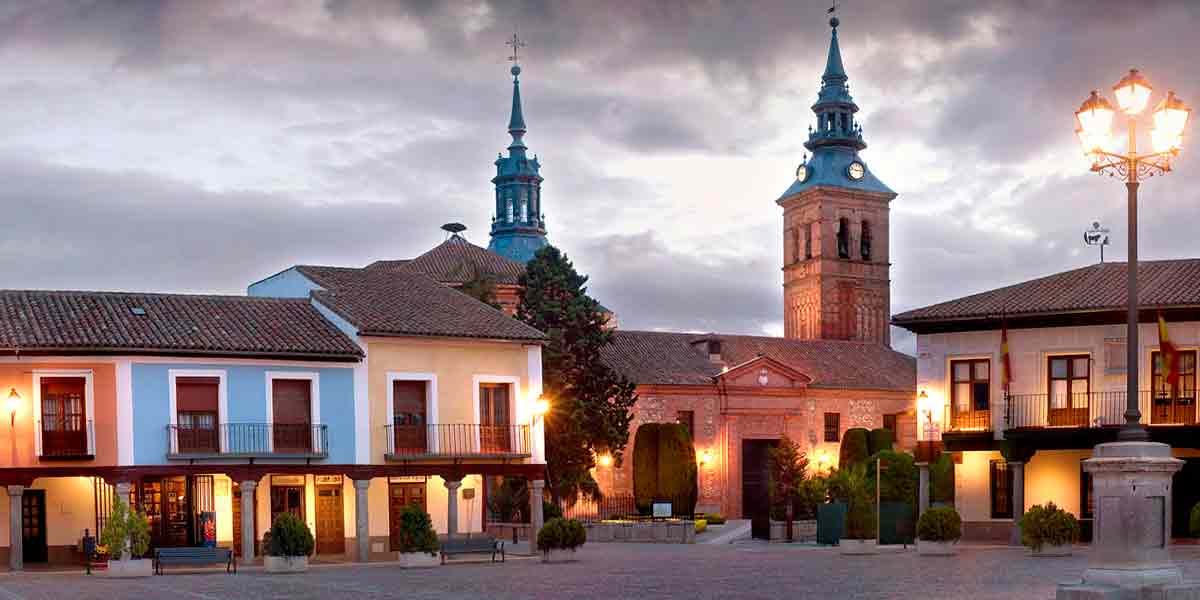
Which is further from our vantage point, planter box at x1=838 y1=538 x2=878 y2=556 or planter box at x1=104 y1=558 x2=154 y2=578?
planter box at x1=838 y1=538 x2=878 y2=556

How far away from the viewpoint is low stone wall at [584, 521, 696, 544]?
45.2 m

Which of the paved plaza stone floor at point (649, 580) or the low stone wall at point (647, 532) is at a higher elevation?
the low stone wall at point (647, 532)

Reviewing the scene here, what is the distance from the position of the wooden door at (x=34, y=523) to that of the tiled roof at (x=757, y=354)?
2683 cm

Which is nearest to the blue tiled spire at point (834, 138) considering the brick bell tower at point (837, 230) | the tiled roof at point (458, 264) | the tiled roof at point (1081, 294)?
the brick bell tower at point (837, 230)

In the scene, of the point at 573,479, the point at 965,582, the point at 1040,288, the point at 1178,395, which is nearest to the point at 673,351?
the point at 573,479

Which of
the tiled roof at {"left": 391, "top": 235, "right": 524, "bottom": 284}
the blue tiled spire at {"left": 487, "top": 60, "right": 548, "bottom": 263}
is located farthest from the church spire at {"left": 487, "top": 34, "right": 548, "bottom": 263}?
the tiled roof at {"left": 391, "top": 235, "right": 524, "bottom": 284}

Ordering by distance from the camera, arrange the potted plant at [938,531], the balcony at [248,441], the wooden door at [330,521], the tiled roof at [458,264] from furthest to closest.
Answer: the tiled roof at [458,264]
the wooden door at [330,521]
the balcony at [248,441]
the potted plant at [938,531]

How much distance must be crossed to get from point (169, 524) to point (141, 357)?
15.0 feet

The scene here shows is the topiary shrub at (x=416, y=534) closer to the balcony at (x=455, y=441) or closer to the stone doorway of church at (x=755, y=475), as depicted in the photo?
the balcony at (x=455, y=441)

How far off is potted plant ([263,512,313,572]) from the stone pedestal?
1868cm

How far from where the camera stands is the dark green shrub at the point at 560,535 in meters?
33.2

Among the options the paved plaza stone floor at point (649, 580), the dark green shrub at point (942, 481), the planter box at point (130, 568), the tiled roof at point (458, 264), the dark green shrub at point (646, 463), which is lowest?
the paved plaza stone floor at point (649, 580)

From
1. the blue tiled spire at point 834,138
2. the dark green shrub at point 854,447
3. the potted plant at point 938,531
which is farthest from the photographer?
the blue tiled spire at point 834,138

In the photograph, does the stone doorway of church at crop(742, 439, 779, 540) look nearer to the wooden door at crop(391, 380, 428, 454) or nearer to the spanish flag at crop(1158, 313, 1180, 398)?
the wooden door at crop(391, 380, 428, 454)
